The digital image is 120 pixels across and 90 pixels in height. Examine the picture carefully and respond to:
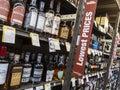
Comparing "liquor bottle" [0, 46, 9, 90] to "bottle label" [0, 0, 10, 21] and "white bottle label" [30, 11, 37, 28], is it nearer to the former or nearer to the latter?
"bottle label" [0, 0, 10, 21]

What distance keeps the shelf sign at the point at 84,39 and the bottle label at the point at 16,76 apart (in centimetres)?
66

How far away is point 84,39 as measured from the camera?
1859mm

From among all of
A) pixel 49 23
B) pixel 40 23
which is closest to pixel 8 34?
pixel 40 23

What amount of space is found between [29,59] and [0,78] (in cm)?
45

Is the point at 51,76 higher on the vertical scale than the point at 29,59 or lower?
lower

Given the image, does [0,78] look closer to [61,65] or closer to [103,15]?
[61,65]

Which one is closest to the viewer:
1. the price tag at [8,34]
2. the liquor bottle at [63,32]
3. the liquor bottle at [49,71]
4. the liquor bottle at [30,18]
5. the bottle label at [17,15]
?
the price tag at [8,34]

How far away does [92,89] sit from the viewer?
10.6 feet

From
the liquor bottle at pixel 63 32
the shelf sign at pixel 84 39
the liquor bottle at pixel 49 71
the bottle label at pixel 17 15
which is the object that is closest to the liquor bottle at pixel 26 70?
the liquor bottle at pixel 49 71

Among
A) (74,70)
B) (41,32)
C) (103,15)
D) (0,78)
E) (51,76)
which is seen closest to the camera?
(0,78)

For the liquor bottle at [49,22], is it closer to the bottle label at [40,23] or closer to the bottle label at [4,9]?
the bottle label at [40,23]

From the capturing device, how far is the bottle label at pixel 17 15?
1214mm

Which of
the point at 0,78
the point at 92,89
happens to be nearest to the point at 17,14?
the point at 0,78

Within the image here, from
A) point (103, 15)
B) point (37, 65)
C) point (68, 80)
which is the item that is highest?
point (103, 15)
